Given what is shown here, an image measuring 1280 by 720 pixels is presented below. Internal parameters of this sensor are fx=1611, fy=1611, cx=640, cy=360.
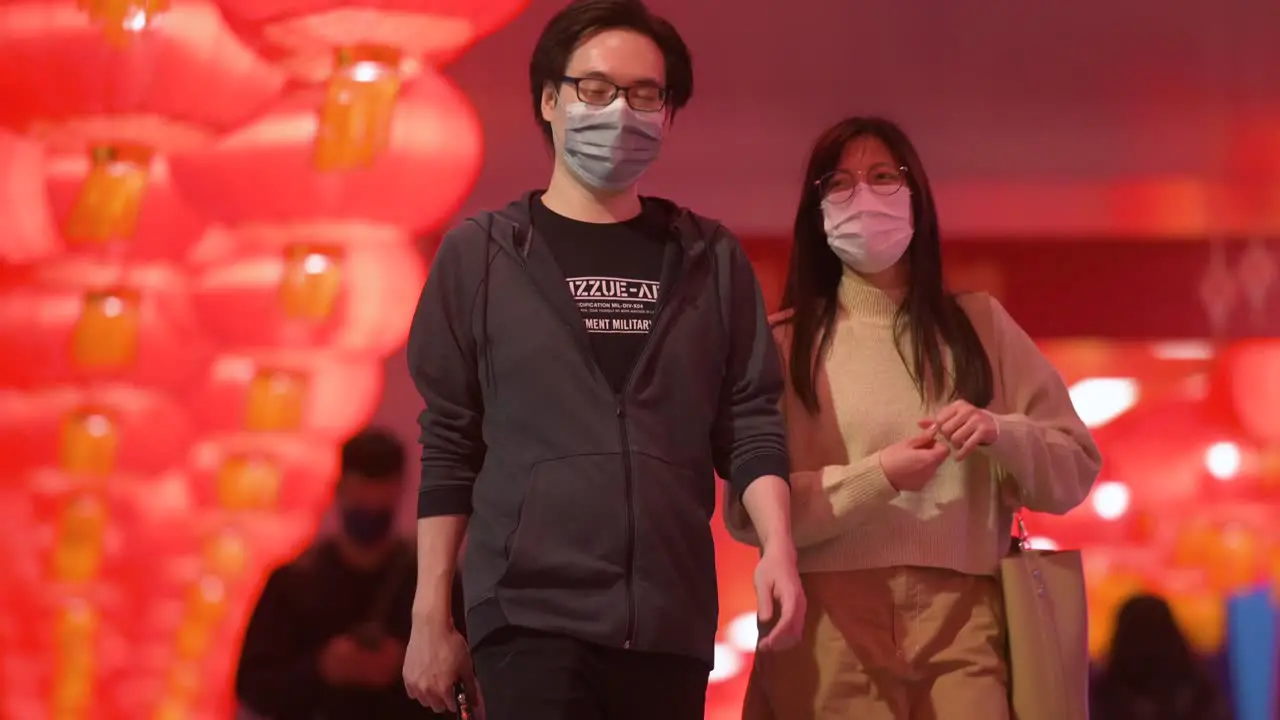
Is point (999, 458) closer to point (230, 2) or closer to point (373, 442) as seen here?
point (373, 442)

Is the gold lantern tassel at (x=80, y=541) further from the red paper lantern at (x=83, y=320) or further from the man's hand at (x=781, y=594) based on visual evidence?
the man's hand at (x=781, y=594)

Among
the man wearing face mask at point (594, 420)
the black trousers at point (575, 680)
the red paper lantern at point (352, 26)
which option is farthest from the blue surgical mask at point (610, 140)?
the red paper lantern at point (352, 26)

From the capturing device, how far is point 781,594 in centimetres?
165

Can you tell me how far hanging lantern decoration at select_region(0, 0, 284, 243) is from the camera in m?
2.78

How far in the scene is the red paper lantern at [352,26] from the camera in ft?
8.69

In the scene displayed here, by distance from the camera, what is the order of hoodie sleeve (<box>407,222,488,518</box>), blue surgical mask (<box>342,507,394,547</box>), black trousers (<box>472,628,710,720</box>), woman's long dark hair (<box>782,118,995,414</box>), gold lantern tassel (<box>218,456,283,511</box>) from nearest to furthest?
1. black trousers (<box>472,628,710,720</box>)
2. hoodie sleeve (<box>407,222,488,518</box>)
3. woman's long dark hair (<box>782,118,995,414</box>)
4. blue surgical mask (<box>342,507,394,547</box>)
5. gold lantern tassel (<box>218,456,283,511</box>)

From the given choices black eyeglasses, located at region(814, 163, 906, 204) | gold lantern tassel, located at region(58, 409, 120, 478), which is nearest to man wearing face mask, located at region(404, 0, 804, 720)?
black eyeglasses, located at region(814, 163, 906, 204)

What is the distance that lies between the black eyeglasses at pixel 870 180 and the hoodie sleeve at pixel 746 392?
31 centimetres

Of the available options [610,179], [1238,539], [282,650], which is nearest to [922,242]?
[610,179]

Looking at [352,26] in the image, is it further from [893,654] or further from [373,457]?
[893,654]

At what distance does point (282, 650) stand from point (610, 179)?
1260 mm

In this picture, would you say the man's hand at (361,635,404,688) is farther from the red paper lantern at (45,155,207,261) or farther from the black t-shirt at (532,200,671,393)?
the red paper lantern at (45,155,207,261)

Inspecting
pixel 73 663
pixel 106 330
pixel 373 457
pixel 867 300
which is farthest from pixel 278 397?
pixel 73 663

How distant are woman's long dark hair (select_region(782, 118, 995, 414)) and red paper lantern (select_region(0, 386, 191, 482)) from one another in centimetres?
215
